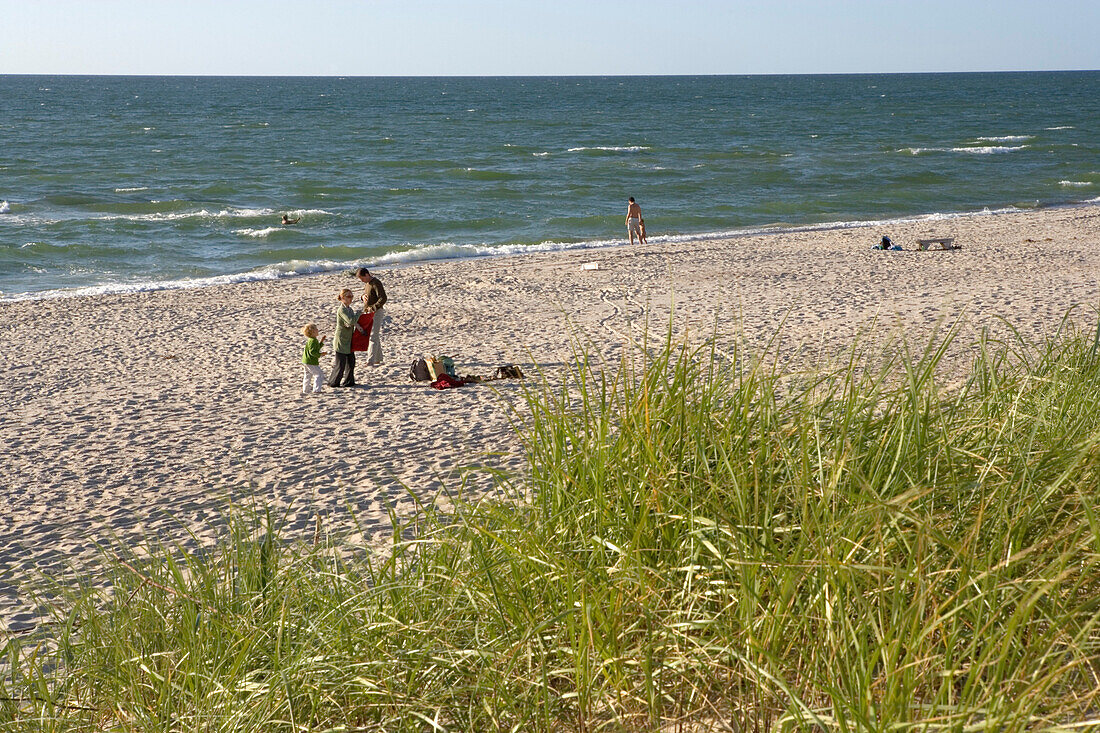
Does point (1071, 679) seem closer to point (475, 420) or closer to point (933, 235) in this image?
point (475, 420)

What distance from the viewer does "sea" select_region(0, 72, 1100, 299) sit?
22250 millimetres

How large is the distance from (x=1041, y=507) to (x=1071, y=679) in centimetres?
54

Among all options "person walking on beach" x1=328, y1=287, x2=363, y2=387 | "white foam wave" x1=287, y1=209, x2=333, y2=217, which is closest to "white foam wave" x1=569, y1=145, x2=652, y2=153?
"white foam wave" x1=287, y1=209, x2=333, y2=217

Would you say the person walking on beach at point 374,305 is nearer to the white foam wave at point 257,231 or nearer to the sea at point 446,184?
the sea at point 446,184

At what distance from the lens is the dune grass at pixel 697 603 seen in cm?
247

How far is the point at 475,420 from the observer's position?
923 cm

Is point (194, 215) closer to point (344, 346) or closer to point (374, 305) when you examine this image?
point (374, 305)

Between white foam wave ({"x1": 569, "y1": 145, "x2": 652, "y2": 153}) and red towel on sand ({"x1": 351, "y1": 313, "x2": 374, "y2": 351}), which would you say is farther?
white foam wave ({"x1": 569, "y1": 145, "x2": 652, "y2": 153})

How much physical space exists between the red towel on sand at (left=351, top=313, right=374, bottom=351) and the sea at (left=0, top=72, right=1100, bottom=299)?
853 centimetres

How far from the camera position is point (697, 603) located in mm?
2947

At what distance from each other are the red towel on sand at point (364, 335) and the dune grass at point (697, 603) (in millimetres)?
7118

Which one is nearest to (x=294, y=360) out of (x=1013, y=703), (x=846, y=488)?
(x=846, y=488)

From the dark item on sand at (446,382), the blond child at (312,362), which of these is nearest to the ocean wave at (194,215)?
the blond child at (312,362)

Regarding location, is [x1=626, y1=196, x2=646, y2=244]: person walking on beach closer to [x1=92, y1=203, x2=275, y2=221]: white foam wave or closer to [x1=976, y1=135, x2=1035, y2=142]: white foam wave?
[x1=92, y1=203, x2=275, y2=221]: white foam wave
